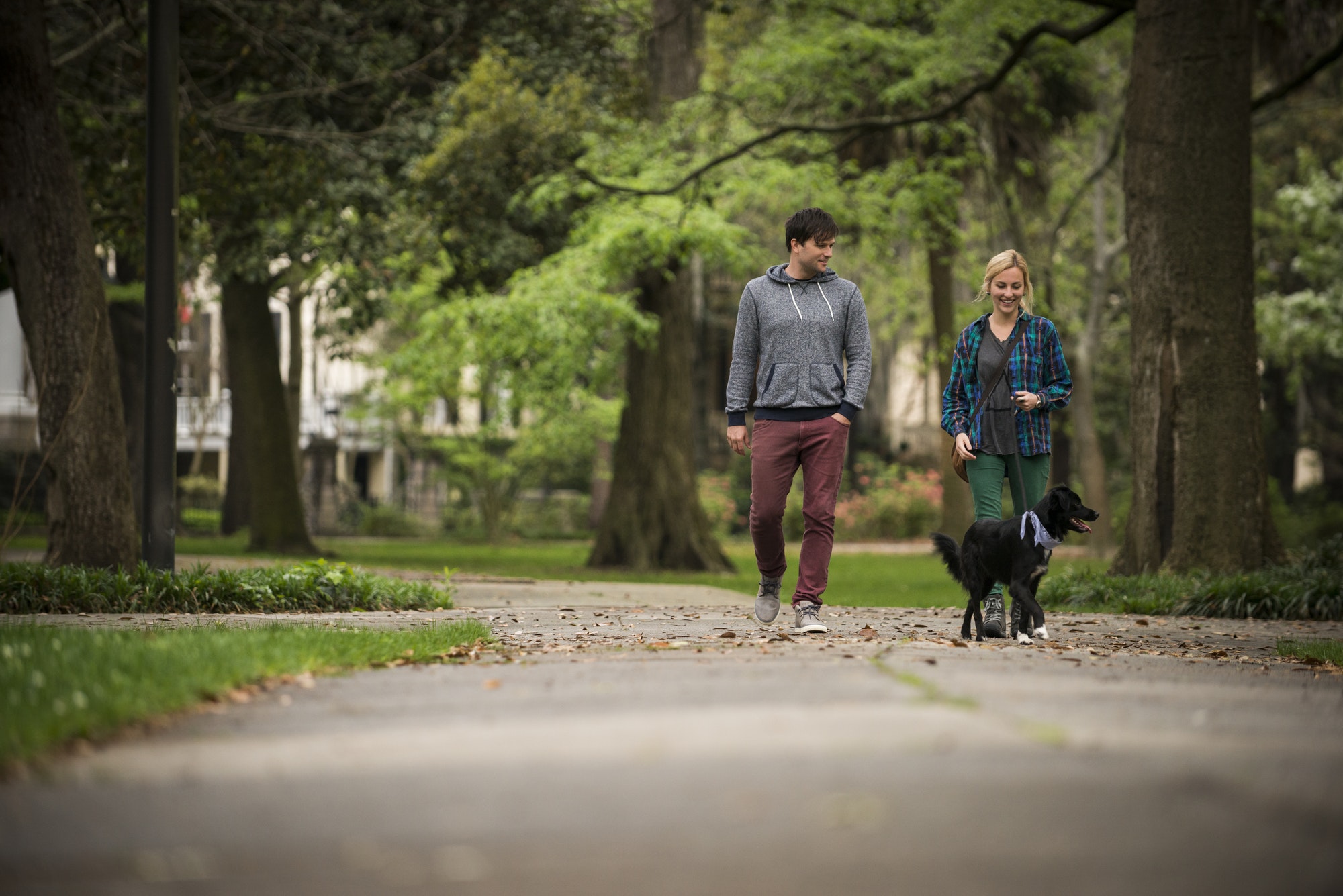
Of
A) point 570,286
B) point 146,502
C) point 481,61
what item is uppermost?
point 481,61

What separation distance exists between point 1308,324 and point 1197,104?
55.8 ft

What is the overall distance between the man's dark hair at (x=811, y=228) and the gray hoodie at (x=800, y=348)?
0.24 metres

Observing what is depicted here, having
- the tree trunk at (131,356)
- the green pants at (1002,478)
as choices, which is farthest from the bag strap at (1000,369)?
the tree trunk at (131,356)

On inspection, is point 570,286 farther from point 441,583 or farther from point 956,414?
point 956,414

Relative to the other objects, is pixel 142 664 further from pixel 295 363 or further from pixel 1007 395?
pixel 295 363

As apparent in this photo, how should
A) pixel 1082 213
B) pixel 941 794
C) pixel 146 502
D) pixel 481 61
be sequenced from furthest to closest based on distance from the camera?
pixel 1082 213, pixel 481 61, pixel 146 502, pixel 941 794

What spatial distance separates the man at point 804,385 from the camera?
729 cm

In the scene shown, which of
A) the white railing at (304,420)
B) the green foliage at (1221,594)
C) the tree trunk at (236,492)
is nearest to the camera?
the green foliage at (1221,594)

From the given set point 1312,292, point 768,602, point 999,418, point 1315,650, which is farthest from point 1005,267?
point 1312,292

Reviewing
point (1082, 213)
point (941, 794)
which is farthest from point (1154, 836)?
point (1082, 213)

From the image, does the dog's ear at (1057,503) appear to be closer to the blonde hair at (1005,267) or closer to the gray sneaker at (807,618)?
the blonde hair at (1005,267)

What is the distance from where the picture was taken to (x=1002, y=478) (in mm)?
7301

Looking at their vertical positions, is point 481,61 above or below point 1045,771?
above

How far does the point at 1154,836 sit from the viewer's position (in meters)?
2.90
